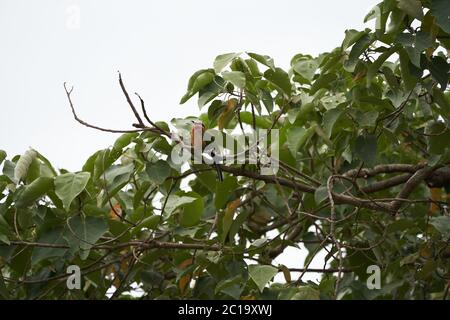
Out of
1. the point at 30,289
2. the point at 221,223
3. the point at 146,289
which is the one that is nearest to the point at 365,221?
the point at 221,223

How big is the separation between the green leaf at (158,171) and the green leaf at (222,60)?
0.23 m

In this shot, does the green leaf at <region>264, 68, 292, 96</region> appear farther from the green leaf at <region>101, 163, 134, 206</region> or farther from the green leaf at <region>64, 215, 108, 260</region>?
the green leaf at <region>64, 215, 108, 260</region>

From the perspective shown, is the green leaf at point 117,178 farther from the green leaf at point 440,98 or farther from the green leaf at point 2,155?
the green leaf at point 440,98

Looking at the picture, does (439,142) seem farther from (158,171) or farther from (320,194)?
(158,171)

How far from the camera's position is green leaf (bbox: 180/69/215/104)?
1.62 meters

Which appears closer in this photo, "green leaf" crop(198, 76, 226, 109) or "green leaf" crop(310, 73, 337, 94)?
"green leaf" crop(198, 76, 226, 109)

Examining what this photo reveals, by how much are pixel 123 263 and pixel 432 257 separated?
819 millimetres

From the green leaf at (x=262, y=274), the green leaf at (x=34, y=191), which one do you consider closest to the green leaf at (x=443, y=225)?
the green leaf at (x=262, y=274)

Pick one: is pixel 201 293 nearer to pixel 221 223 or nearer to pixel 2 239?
pixel 221 223

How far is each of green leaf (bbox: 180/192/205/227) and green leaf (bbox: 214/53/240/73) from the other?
37 centimetres

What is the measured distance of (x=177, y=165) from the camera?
167 cm

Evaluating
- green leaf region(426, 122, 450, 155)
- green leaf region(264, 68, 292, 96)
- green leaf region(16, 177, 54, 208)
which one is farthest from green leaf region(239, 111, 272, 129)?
green leaf region(16, 177, 54, 208)

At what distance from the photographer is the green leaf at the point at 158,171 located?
1.66 meters

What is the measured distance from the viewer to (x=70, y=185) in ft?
5.27
